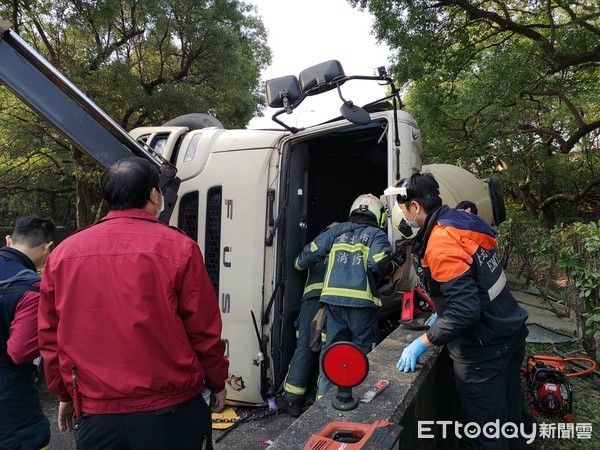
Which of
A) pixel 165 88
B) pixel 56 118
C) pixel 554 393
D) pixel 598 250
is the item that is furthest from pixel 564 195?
pixel 56 118

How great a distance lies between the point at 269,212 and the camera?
353 centimetres

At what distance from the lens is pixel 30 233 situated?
2.35 metres

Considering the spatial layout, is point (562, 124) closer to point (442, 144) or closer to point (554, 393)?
point (442, 144)

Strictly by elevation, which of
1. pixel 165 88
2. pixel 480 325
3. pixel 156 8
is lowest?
pixel 480 325

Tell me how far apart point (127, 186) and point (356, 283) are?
2.04 m

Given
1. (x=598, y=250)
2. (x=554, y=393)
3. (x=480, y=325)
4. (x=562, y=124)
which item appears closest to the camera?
(x=480, y=325)

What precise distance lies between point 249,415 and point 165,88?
10.6m

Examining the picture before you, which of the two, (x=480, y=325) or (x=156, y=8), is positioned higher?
(x=156, y=8)

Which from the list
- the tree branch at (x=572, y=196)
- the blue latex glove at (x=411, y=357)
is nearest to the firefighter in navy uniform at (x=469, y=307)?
the blue latex glove at (x=411, y=357)

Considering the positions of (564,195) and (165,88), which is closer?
(165,88)

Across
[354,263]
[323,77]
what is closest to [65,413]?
[354,263]

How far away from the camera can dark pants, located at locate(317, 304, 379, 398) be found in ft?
10.8

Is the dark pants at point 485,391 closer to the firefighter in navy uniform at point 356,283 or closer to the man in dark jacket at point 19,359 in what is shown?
the firefighter in navy uniform at point 356,283

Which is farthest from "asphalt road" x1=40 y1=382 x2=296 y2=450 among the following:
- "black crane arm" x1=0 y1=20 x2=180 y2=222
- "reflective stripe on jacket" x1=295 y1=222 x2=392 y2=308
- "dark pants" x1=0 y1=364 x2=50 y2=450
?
"black crane arm" x1=0 y1=20 x2=180 y2=222
